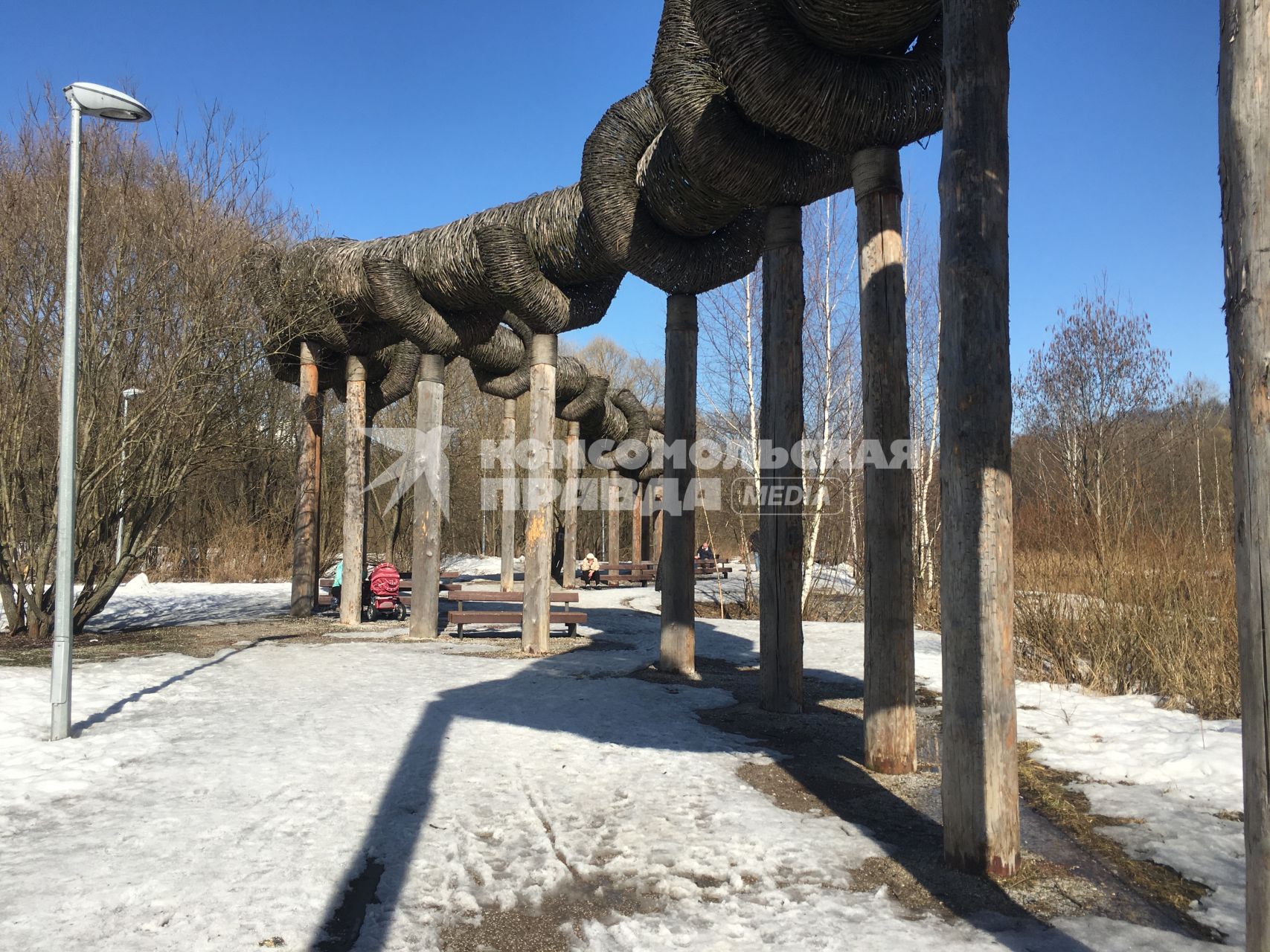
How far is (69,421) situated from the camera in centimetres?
584

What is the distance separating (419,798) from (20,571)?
754 centimetres

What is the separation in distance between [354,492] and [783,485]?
290 inches

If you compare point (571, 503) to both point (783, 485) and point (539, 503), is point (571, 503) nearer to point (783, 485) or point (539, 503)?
point (539, 503)

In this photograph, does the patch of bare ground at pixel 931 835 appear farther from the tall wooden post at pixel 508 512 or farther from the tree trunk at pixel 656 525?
the tree trunk at pixel 656 525

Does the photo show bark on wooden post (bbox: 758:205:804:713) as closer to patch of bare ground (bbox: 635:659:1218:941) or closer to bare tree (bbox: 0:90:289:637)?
patch of bare ground (bbox: 635:659:1218:941)

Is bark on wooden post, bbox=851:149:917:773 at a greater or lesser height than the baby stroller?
greater

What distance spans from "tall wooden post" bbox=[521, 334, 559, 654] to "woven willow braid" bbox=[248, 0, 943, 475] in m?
0.38

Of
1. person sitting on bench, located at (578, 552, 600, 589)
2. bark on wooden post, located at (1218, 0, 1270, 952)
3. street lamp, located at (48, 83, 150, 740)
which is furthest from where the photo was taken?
person sitting on bench, located at (578, 552, 600, 589)

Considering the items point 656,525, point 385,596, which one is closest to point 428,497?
point 385,596

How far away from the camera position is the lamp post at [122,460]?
A: 31.6 feet

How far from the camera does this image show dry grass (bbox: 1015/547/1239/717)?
712 centimetres

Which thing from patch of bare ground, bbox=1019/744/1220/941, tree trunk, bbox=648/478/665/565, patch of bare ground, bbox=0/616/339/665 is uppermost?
tree trunk, bbox=648/478/665/565

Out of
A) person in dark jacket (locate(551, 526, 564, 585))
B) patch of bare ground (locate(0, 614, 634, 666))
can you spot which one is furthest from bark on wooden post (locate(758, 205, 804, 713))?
person in dark jacket (locate(551, 526, 564, 585))

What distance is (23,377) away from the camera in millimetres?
9453
